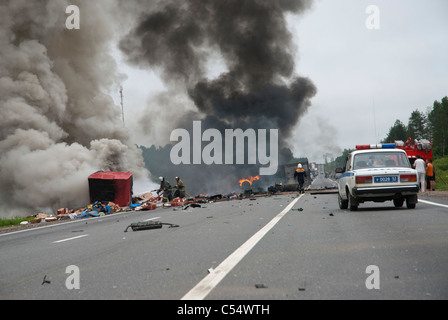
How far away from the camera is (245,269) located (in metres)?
5.77

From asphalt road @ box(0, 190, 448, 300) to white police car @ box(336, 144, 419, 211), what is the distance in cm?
313

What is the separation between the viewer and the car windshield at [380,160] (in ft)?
46.8

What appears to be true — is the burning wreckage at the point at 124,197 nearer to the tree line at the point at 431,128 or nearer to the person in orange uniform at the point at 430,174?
the person in orange uniform at the point at 430,174

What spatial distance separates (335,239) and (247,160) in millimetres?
56307

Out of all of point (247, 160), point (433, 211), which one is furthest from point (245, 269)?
point (247, 160)

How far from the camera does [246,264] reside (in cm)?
612

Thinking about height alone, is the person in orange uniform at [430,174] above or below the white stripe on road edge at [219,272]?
above

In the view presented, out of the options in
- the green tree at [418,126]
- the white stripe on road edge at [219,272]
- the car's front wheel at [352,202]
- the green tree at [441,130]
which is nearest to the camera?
the white stripe on road edge at [219,272]

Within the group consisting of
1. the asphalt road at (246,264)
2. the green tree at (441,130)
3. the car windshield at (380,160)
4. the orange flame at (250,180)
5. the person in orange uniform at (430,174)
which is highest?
the green tree at (441,130)

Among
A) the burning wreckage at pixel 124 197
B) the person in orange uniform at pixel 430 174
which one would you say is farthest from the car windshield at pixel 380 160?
the burning wreckage at pixel 124 197

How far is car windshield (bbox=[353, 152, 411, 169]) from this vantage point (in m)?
14.3

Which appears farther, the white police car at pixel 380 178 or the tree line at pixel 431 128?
the tree line at pixel 431 128

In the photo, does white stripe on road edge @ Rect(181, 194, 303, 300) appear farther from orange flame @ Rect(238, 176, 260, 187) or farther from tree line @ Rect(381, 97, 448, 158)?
tree line @ Rect(381, 97, 448, 158)

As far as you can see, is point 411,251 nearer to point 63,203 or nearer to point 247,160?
point 63,203
